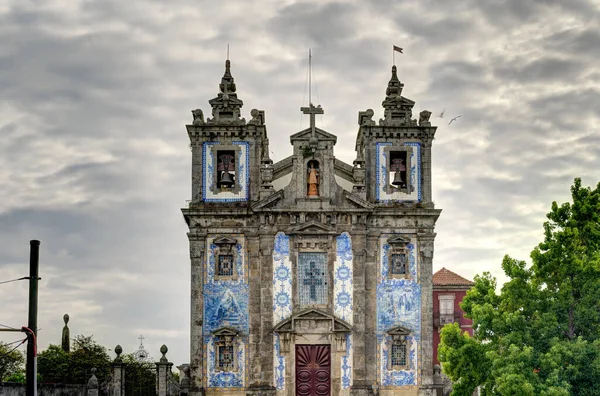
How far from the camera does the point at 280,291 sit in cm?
4103

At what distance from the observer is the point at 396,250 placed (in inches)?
1649

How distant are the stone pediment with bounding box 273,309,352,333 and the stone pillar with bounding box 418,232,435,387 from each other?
3.48 meters

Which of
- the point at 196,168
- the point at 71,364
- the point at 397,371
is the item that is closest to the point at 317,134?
the point at 196,168

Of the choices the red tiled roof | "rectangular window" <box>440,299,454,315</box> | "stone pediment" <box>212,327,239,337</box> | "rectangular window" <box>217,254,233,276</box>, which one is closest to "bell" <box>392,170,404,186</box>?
"rectangular window" <box>217,254,233,276</box>

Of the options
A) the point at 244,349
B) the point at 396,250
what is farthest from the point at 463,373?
the point at 244,349

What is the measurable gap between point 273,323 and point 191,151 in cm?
883

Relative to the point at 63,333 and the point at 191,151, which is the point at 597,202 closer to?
the point at 191,151

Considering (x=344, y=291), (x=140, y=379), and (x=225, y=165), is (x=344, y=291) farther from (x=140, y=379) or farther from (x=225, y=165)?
(x=140, y=379)

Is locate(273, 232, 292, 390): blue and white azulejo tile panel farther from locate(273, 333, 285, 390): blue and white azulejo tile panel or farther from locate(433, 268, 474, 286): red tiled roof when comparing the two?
locate(433, 268, 474, 286): red tiled roof

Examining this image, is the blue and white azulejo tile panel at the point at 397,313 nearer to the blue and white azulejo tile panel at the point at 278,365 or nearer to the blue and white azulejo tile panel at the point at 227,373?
the blue and white azulejo tile panel at the point at 278,365

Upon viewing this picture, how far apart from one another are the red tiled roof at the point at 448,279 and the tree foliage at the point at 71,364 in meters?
20.8

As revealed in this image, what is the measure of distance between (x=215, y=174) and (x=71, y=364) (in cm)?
2289

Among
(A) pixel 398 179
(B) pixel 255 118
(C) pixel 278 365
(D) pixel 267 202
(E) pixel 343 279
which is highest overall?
(B) pixel 255 118

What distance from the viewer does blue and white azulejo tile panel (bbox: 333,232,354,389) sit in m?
40.6
